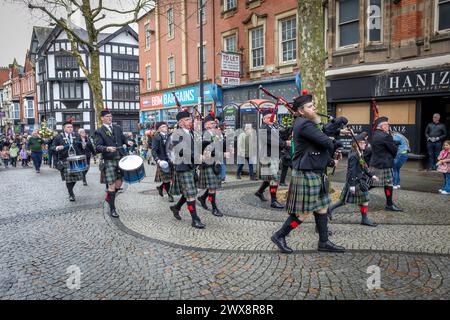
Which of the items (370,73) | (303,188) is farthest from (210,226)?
(370,73)

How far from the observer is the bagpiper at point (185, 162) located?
235 inches

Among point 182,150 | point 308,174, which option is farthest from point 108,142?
point 308,174

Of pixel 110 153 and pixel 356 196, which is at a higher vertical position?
pixel 110 153

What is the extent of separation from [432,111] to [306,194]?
34.6 ft

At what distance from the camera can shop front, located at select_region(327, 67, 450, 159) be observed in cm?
1180

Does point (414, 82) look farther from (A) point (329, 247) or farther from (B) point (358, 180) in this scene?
(A) point (329, 247)

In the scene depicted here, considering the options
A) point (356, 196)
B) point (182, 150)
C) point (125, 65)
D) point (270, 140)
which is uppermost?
point (125, 65)

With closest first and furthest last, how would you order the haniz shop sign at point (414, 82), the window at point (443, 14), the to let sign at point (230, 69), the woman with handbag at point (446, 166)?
the woman with handbag at point (446, 166)
the haniz shop sign at point (414, 82)
the window at point (443, 14)
the to let sign at point (230, 69)

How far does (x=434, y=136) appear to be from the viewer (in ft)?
37.6

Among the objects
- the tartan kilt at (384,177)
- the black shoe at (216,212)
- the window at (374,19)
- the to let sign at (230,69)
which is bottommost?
the black shoe at (216,212)

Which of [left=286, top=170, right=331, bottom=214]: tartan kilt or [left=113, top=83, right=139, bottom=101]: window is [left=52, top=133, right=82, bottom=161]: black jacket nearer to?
[left=286, top=170, right=331, bottom=214]: tartan kilt

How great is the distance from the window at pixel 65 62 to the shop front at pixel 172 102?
17936 millimetres

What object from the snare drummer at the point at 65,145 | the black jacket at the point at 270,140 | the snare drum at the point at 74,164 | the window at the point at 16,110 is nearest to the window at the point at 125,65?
the window at the point at 16,110

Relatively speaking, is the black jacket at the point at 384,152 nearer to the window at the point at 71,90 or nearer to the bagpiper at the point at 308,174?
the bagpiper at the point at 308,174
